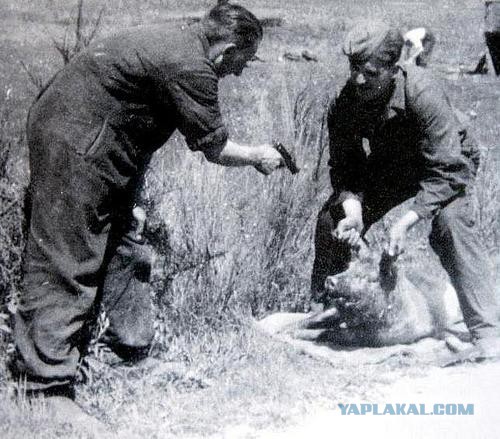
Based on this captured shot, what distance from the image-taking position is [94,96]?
256 cm

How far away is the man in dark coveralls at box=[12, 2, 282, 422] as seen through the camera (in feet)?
8.30

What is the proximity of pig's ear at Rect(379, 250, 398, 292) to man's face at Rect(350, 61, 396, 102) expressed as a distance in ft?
2.38

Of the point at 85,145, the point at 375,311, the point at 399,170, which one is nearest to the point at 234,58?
the point at 85,145

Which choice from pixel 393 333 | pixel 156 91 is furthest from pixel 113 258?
pixel 393 333

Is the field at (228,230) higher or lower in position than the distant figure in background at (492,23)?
lower

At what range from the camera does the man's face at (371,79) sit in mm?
3182

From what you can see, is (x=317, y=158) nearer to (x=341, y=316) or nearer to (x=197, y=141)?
(x=341, y=316)

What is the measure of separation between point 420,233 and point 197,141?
2.33m

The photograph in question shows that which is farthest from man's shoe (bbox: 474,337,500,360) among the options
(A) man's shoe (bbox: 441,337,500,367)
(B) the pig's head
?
(B) the pig's head

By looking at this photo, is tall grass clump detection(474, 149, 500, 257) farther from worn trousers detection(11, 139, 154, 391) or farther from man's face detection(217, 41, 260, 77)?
worn trousers detection(11, 139, 154, 391)

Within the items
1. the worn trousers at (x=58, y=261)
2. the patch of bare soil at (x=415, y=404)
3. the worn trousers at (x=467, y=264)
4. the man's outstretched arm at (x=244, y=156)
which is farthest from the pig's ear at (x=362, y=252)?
the worn trousers at (x=58, y=261)

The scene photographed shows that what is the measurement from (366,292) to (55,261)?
4.78ft

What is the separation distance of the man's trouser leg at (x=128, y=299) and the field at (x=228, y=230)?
0.11m

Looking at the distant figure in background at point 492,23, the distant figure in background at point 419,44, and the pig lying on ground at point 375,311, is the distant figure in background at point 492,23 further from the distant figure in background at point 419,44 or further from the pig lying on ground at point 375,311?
the pig lying on ground at point 375,311
